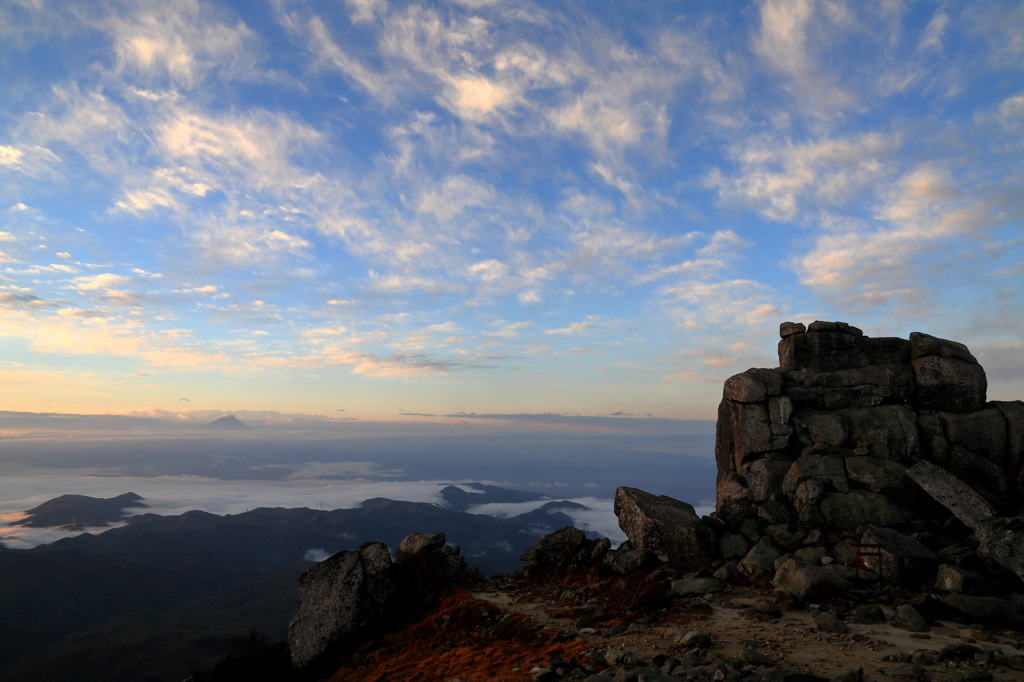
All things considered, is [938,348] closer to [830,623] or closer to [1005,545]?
[1005,545]

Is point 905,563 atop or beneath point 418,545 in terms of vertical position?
atop

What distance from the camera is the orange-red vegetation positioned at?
1631 cm

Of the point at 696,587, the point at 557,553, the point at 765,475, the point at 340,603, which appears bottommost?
the point at 340,603

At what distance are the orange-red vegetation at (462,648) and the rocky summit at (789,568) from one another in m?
0.10

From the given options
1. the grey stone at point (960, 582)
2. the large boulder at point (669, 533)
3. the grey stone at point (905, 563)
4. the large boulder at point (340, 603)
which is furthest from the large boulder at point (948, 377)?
the large boulder at point (340, 603)

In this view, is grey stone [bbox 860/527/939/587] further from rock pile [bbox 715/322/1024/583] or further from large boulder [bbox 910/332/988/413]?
large boulder [bbox 910/332/988/413]

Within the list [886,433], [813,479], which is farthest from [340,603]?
[886,433]

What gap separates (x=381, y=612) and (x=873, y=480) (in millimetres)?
24645

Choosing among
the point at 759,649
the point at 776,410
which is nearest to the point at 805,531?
the point at 776,410

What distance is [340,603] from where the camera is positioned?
79.1 feet

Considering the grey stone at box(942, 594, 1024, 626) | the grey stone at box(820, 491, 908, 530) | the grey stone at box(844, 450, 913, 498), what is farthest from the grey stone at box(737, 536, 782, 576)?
the grey stone at box(844, 450, 913, 498)

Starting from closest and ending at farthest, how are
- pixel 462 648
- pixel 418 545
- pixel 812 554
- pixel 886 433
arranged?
pixel 462 648
pixel 812 554
pixel 886 433
pixel 418 545

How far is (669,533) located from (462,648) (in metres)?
10.5

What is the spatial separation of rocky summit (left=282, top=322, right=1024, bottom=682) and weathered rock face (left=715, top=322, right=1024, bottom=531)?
9 centimetres
